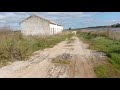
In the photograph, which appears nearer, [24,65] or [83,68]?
[83,68]

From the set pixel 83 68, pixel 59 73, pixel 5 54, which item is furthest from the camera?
pixel 5 54

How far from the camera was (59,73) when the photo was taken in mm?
9609

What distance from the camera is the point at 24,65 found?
11523mm
